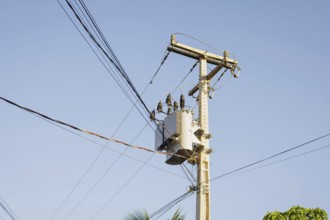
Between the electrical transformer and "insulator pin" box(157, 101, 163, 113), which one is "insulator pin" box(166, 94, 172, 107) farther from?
the electrical transformer

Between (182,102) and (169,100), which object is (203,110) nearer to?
(182,102)

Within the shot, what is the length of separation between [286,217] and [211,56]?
9554mm

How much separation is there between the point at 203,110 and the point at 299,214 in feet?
30.3

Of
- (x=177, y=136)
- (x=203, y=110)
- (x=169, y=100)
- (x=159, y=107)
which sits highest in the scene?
(x=169, y=100)

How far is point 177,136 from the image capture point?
580 inches

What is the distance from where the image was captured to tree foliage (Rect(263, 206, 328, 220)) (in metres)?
21.1

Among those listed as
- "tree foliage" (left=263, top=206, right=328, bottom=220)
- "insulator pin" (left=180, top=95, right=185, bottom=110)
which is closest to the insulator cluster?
"insulator pin" (left=180, top=95, right=185, bottom=110)

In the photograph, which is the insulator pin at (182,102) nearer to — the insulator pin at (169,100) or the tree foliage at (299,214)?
the insulator pin at (169,100)

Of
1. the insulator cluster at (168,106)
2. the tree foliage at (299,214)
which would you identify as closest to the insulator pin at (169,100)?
the insulator cluster at (168,106)

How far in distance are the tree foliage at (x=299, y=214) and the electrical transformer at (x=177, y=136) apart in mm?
8362

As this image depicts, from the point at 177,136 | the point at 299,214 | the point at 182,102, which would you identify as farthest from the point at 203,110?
the point at 299,214

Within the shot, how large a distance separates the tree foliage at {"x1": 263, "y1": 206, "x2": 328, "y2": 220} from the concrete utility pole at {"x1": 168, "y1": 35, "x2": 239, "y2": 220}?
8.44 meters

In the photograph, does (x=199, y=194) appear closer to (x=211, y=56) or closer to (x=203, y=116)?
(x=203, y=116)

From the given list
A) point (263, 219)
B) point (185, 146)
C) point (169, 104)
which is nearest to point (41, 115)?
point (185, 146)
